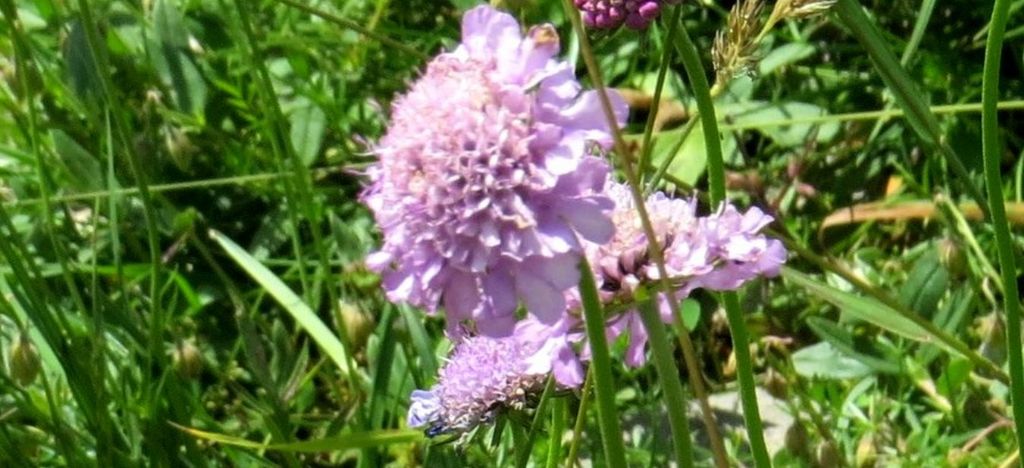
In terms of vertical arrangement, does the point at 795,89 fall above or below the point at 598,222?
below

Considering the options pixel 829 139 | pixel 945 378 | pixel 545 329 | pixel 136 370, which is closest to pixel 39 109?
pixel 136 370

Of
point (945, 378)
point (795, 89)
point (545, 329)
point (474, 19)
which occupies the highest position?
point (474, 19)

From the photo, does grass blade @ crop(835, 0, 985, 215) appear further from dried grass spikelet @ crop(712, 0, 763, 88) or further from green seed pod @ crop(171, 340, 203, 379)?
green seed pod @ crop(171, 340, 203, 379)

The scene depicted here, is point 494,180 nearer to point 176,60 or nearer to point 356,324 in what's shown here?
point 356,324

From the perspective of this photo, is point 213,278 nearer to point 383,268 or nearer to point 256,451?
point 256,451

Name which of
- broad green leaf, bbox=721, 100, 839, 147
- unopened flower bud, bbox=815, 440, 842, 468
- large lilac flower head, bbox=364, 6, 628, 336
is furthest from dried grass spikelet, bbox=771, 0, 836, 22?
broad green leaf, bbox=721, 100, 839, 147

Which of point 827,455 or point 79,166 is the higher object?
point 79,166

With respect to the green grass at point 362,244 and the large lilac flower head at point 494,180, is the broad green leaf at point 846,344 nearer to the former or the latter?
the green grass at point 362,244

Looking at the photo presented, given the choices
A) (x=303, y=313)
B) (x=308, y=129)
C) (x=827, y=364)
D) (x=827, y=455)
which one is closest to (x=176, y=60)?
(x=308, y=129)

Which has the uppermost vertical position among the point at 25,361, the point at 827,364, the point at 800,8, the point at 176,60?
the point at 800,8
